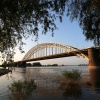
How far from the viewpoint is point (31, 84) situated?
48.2 ft

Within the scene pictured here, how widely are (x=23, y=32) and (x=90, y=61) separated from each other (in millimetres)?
78393

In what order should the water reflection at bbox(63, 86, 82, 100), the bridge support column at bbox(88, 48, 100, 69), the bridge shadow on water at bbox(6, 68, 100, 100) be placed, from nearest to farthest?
1. the bridge shadow on water at bbox(6, 68, 100, 100)
2. the water reflection at bbox(63, 86, 82, 100)
3. the bridge support column at bbox(88, 48, 100, 69)

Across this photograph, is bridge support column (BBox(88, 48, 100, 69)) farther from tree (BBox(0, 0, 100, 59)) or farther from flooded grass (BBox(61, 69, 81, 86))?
tree (BBox(0, 0, 100, 59))

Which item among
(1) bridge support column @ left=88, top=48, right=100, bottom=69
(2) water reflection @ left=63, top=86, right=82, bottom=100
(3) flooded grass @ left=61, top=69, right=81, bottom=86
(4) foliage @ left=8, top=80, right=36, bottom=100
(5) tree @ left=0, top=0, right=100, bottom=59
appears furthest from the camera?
(1) bridge support column @ left=88, top=48, right=100, bottom=69

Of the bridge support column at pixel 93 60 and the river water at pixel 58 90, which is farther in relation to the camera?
the bridge support column at pixel 93 60

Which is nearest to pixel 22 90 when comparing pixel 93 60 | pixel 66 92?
pixel 66 92

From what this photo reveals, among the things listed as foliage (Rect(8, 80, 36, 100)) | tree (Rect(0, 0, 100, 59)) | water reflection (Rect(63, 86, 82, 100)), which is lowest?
water reflection (Rect(63, 86, 82, 100))

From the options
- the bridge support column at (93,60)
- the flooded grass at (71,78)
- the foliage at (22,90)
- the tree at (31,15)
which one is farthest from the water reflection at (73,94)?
the bridge support column at (93,60)

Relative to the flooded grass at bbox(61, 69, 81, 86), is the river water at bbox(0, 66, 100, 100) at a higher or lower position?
lower

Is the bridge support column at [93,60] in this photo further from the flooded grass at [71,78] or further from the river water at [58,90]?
the flooded grass at [71,78]

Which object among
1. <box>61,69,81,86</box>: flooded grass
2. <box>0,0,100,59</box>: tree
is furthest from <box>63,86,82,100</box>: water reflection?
<box>0,0,100,59</box>: tree

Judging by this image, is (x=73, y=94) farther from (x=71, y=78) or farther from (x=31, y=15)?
(x=31, y=15)

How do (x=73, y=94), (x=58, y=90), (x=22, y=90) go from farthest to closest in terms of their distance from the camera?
1. (x=58, y=90)
2. (x=73, y=94)
3. (x=22, y=90)

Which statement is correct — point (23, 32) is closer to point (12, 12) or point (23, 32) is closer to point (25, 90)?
point (12, 12)
